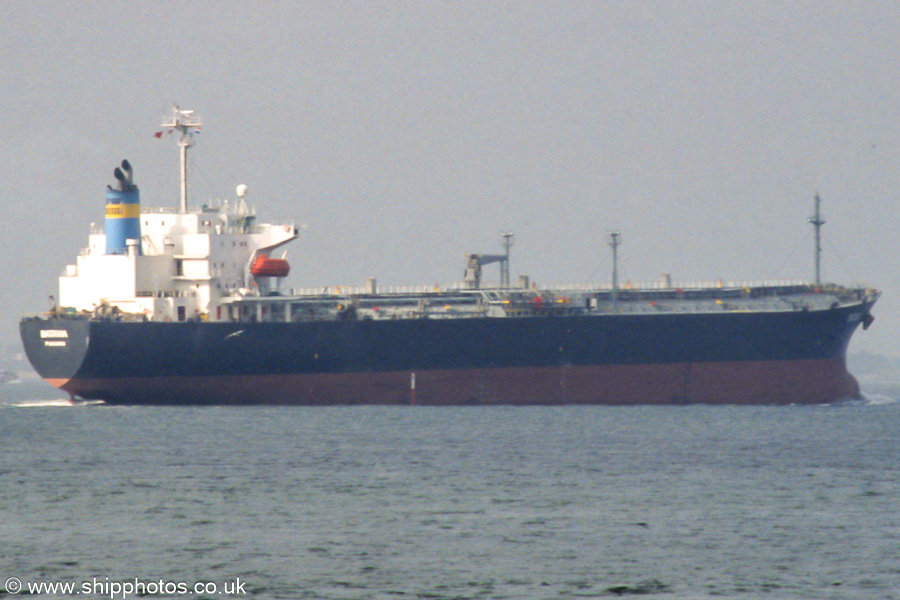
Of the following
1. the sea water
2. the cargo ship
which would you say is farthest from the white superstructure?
the sea water

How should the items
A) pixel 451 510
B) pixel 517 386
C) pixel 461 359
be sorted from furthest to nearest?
pixel 517 386
pixel 461 359
pixel 451 510

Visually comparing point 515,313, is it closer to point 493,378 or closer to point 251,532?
point 493,378

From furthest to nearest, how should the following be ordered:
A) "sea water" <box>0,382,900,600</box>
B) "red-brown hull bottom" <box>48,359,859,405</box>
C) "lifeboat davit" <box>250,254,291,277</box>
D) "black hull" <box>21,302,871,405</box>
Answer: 1. "lifeboat davit" <box>250,254,291,277</box>
2. "red-brown hull bottom" <box>48,359,859,405</box>
3. "black hull" <box>21,302,871,405</box>
4. "sea water" <box>0,382,900,600</box>

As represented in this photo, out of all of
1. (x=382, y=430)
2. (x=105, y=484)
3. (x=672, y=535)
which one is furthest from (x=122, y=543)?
(x=382, y=430)

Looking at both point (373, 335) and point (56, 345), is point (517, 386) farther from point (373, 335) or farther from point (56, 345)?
point (56, 345)

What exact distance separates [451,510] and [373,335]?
66.2 ft

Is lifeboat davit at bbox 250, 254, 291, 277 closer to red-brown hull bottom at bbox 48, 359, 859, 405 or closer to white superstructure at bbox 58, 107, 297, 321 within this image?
white superstructure at bbox 58, 107, 297, 321

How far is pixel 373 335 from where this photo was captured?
43.0 meters

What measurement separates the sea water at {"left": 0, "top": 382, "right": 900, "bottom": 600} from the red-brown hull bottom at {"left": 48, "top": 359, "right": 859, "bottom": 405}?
3763mm

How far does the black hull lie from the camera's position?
4134cm

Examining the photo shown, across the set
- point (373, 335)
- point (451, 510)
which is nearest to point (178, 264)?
point (373, 335)

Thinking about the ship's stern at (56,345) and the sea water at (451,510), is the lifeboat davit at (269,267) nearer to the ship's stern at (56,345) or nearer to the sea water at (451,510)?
the ship's stern at (56,345)

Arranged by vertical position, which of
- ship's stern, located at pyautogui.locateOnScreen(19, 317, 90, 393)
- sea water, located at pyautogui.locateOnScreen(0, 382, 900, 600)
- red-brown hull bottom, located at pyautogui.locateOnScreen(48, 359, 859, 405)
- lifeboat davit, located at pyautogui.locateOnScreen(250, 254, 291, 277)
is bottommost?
sea water, located at pyautogui.locateOnScreen(0, 382, 900, 600)

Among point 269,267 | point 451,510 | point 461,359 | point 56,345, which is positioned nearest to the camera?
point 451,510
